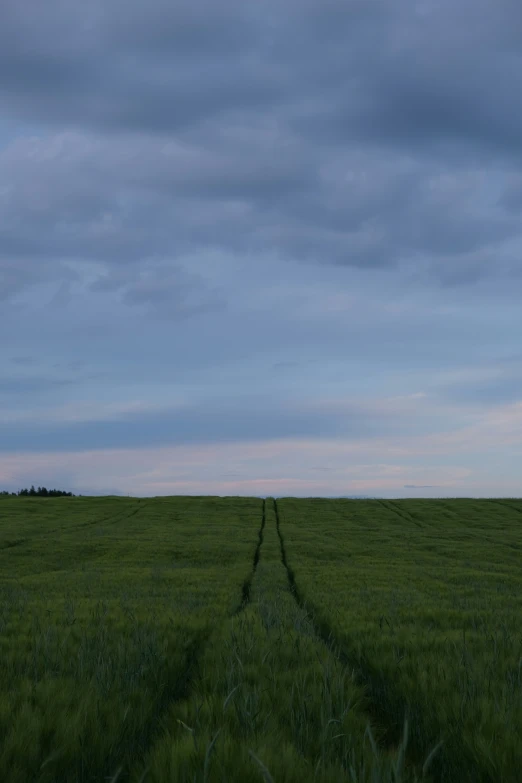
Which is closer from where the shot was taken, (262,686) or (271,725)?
(271,725)

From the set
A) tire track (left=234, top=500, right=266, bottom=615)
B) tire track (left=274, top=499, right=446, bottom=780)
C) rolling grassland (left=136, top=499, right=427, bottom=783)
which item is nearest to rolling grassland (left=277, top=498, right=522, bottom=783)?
tire track (left=274, top=499, right=446, bottom=780)

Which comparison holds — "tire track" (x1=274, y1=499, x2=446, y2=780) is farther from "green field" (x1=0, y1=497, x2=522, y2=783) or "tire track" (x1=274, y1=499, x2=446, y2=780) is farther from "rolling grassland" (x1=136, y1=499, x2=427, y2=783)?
"rolling grassland" (x1=136, y1=499, x2=427, y2=783)

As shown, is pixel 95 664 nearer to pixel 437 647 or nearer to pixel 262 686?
pixel 262 686

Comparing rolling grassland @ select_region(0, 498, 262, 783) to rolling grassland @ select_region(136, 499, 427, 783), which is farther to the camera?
rolling grassland @ select_region(0, 498, 262, 783)

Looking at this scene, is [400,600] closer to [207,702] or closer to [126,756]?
[207,702]

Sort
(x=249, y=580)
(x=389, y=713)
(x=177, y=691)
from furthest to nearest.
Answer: (x=249, y=580), (x=177, y=691), (x=389, y=713)

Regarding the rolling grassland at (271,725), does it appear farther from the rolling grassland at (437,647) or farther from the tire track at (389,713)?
the rolling grassland at (437,647)

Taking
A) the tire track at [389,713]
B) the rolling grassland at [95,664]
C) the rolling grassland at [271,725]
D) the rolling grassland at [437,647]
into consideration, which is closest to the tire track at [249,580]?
the rolling grassland at [95,664]

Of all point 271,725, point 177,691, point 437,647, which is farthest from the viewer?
point 437,647

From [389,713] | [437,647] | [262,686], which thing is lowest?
[437,647]

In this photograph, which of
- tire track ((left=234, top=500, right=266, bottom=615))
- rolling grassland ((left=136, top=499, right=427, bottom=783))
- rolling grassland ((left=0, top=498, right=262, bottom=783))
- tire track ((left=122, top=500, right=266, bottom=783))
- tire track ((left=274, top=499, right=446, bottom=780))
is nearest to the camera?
rolling grassland ((left=136, top=499, right=427, bottom=783))

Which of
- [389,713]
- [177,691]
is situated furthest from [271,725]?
[177,691]

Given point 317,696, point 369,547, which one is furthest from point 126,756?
point 369,547

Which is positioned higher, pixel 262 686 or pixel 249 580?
pixel 262 686
